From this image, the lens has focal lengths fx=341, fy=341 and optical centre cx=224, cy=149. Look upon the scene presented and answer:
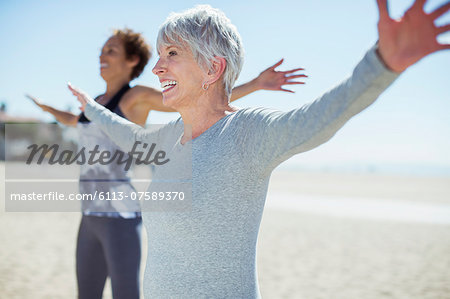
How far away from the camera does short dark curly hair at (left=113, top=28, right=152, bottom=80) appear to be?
2.49 metres

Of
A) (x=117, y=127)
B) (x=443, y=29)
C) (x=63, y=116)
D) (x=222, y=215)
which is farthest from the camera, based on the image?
(x=63, y=116)

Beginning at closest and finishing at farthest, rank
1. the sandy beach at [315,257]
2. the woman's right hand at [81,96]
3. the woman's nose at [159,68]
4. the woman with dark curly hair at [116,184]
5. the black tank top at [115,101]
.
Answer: the woman's nose at [159,68]
the woman with dark curly hair at [116,184]
the woman's right hand at [81,96]
the black tank top at [115,101]
the sandy beach at [315,257]

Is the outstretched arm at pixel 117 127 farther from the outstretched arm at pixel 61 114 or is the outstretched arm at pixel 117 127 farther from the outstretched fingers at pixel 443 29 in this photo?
the outstretched fingers at pixel 443 29

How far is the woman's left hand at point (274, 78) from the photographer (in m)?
1.91

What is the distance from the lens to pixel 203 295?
3.86ft

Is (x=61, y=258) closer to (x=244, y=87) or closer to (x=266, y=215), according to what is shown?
(x=244, y=87)

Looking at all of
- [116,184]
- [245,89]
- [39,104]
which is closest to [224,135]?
[245,89]

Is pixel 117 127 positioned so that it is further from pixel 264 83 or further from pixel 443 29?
pixel 443 29

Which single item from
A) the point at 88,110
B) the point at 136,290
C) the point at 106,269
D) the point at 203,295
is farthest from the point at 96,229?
the point at 203,295

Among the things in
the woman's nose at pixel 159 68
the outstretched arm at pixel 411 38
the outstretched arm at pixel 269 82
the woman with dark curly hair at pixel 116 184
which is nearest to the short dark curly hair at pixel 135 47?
the woman with dark curly hair at pixel 116 184

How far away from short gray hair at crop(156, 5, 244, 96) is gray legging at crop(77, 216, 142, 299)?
1235 millimetres

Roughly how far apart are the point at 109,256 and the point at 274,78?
143 centimetres

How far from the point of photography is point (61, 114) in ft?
9.26

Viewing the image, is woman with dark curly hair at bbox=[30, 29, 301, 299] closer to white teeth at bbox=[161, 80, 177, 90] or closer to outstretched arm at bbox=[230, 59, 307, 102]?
outstretched arm at bbox=[230, 59, 307, 102]
